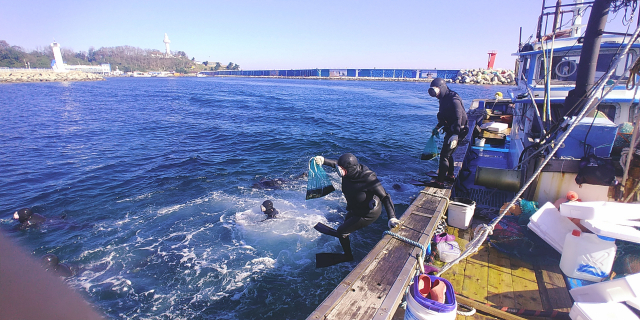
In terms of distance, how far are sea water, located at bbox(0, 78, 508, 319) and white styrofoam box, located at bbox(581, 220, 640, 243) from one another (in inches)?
170

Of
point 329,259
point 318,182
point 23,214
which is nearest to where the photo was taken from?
point 318,182

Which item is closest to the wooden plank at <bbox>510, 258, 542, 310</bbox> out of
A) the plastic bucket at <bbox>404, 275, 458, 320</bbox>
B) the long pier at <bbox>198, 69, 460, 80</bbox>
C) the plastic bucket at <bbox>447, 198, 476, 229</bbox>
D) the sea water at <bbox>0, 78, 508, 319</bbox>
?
the plastic bucket at <bbox>447, 198, 476, 229</bbox>

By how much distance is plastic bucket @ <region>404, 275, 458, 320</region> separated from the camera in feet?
8.51

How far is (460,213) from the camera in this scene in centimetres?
545

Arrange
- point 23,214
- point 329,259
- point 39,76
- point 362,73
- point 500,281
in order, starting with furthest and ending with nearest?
point 362,73, point 39,76, point 23,214, point 329,259, point 500,281

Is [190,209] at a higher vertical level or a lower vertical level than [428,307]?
lower

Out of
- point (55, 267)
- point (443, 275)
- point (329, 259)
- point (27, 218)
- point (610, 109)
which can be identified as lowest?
point (55, 267)

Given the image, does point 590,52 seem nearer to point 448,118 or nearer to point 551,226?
point 448,118

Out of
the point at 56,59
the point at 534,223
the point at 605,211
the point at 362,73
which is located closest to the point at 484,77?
the point at 362,73

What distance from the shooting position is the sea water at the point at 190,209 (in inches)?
→ 225

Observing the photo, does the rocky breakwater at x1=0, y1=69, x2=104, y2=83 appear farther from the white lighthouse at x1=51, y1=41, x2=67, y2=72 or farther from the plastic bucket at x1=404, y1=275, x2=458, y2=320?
the plastic bucket at x1=404, y1=275, x2=458, y2=320

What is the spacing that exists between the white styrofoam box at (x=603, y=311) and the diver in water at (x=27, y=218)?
12.4 meters

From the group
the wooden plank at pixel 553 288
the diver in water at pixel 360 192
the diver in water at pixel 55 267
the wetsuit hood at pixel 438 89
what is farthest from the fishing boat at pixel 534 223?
the diver in water at pixel 55 267

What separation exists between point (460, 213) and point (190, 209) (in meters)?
7.94
